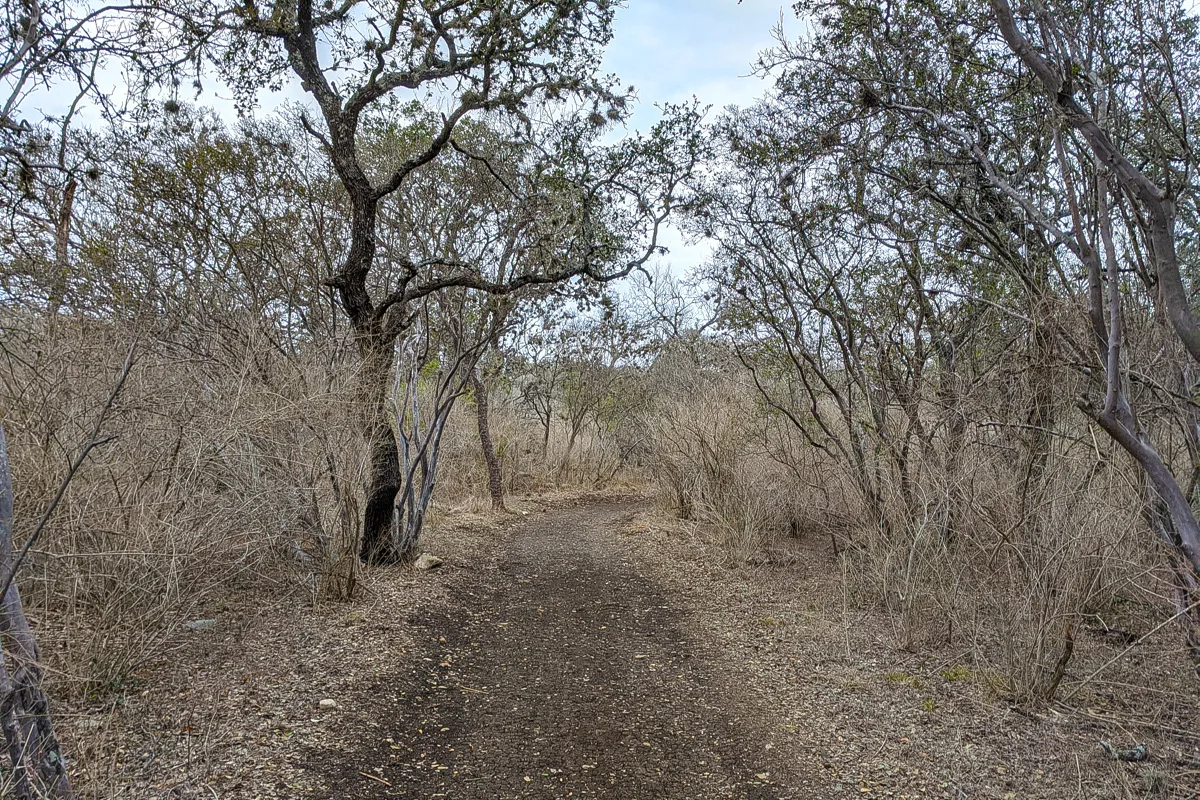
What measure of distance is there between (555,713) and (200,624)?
2830mm

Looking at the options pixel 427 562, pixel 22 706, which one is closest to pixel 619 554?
pixel 427 562

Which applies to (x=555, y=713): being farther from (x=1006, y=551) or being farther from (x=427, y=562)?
(x=427, y=562)

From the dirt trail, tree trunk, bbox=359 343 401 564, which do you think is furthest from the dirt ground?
tree trunk, bbox=359 343 401 564

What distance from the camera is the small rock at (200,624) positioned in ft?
16.2

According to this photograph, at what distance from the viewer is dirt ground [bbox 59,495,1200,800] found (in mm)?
3434

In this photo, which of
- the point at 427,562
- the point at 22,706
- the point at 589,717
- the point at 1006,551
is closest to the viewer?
the point at 22,706

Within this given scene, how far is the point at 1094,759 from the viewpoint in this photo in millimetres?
3613

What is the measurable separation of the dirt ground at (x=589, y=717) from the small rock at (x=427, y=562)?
3.76 feet

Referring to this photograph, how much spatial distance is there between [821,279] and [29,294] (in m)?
7.42

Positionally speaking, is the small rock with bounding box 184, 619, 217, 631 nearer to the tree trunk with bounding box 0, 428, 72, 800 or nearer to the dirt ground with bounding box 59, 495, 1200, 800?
the dirt ground with bounding box 59, 495, 1200, 800

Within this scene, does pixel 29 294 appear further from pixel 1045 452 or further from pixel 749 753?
pixel 1045 452

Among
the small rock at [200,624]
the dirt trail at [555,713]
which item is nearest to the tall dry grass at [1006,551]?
the dirt trail at [555,713]

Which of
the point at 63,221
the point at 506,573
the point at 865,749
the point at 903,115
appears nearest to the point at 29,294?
the point at 63,221

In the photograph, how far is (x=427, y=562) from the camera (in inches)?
322
